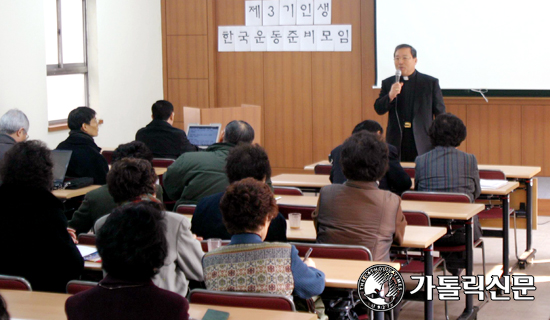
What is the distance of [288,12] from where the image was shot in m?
8.75

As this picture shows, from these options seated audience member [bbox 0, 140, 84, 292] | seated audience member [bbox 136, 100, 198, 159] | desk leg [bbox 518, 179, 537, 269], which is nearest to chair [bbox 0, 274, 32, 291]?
seated audience member [bbox 0, 140, 84, 292]

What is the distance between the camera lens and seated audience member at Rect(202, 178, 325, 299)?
2498 mm

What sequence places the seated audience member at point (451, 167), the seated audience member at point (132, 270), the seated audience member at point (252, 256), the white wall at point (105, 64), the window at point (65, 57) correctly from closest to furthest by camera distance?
1. the seated audience member at point (132, 270)
2. the seated audience member at point (252, 256)
3. the seated audience member at point (451, 167)
4. the white wall at point (105, 64)
5. the window at point (65, 57)

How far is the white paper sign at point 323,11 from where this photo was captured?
Answer: 865cm

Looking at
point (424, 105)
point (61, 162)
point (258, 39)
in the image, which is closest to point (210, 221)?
point (61, 162)

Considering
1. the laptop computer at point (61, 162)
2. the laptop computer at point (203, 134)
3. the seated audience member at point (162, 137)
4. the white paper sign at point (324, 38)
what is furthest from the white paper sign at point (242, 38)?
the laptop computer at point (61, 162)

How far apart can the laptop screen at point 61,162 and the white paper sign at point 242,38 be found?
14.1 ft

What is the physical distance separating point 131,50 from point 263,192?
663 cm

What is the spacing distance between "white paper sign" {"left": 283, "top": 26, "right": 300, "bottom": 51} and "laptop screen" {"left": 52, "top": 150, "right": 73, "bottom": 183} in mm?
4269

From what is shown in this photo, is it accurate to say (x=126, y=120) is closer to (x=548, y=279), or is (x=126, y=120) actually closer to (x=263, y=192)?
(x=548, y=279)

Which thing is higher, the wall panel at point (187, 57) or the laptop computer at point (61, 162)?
the wall panel at point (187, 57)

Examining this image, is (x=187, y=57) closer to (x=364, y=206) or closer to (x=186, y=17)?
(x=186, y=17)

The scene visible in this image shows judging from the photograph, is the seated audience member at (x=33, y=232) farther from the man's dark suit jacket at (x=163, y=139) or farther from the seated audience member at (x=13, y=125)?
the man's dark suit jacket at (x=163, y=139)

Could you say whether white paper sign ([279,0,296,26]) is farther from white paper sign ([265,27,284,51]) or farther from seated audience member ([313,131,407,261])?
seated audience member ([313,131,407,261])
